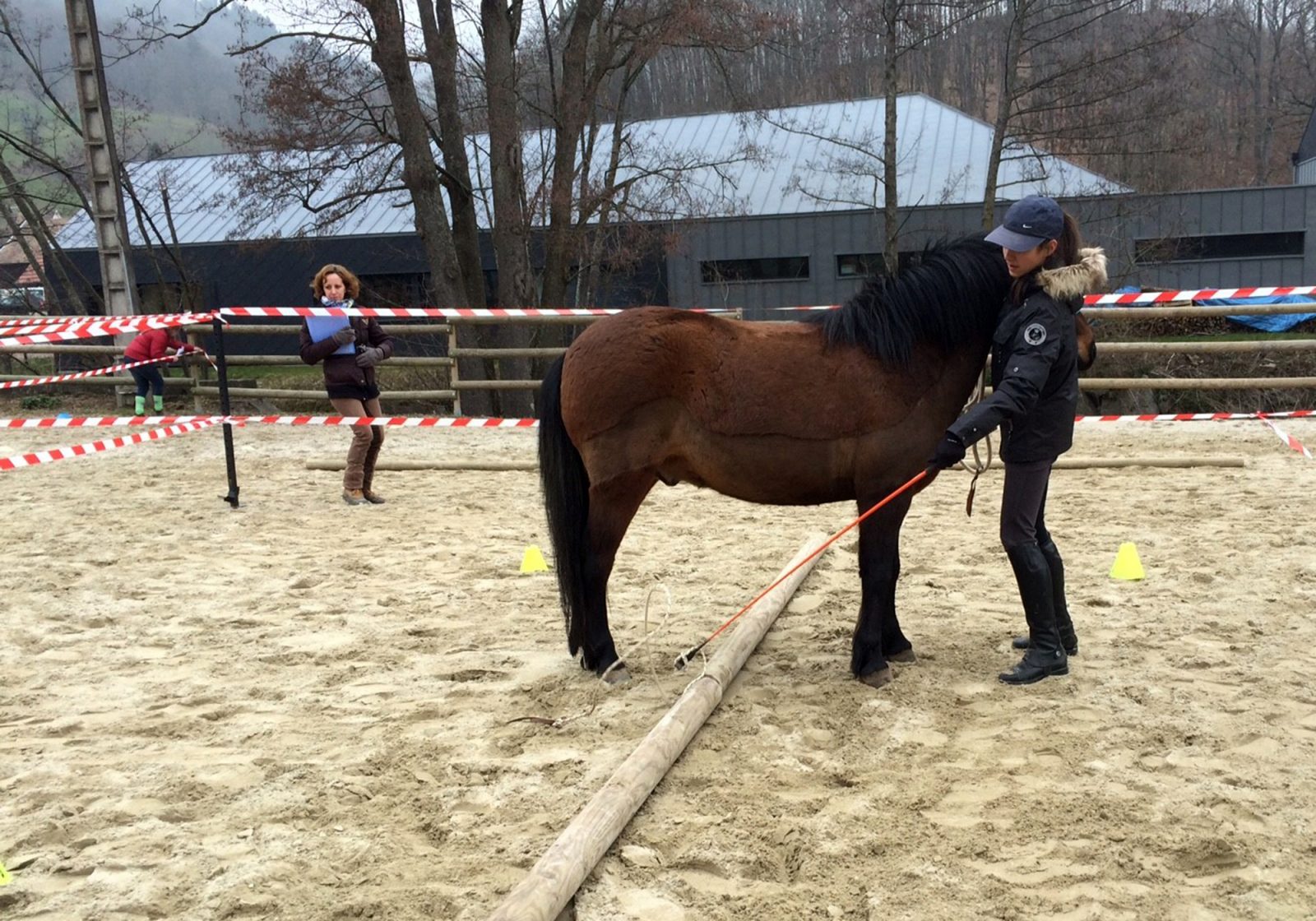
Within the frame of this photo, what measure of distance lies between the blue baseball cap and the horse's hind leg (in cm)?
166

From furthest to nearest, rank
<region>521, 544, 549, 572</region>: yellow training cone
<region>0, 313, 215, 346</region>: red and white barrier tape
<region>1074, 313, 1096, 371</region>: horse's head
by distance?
<region>0, 313, 215, 346</region>: red and white barrier tape
<region>521, 544, 549, 572</region>: yellow training cone
<region>1074, 313, 1096, 371</region>: horse's head

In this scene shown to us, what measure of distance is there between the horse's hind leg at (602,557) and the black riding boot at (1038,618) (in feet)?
4.93

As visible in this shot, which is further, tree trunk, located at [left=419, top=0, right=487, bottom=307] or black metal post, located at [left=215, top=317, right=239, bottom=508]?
tree trunk, located at [left=419, top=0, right=487, bottom=307]

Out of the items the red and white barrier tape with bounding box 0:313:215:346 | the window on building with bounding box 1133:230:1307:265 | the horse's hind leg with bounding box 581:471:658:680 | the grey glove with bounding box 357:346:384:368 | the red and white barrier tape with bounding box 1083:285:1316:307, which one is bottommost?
the horse's hind leg with bounding box 581:471:658:680

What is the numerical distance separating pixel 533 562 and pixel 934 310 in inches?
111

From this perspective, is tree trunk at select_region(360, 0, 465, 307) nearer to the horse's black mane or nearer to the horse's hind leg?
the horse's hind leg

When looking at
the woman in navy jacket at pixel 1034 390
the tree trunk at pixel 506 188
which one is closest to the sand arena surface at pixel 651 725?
the woman in navy jacket at pixel 1034 390

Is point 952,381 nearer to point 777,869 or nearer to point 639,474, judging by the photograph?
point 639,474

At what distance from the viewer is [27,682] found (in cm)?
410

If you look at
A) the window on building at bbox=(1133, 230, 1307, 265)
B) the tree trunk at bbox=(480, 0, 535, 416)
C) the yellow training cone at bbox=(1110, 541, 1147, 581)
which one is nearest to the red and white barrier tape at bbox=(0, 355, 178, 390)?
the tree trunk at bbox=(480, 0, 535, 416)

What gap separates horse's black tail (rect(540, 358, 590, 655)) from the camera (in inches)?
166

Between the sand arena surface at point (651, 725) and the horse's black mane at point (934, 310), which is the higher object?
the horse's black mane at point (934, 310)

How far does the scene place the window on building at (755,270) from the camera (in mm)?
21781

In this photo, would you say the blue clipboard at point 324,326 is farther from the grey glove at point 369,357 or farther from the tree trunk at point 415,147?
the tree trunk at point 415,147
